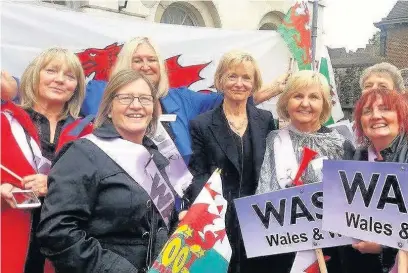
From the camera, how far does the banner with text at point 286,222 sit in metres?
2.70

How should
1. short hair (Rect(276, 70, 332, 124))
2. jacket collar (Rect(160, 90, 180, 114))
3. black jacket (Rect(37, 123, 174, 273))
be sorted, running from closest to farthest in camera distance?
1. black jacket (Rect(37, 123, 174, 273))
2. short hair (Rect(276, 70, 332, 124))
3. jacket collar (Rect(160, 90, 180, 114))

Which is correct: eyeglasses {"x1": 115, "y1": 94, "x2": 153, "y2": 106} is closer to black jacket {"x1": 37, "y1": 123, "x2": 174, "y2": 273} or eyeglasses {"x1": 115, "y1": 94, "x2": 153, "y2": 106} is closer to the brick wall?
black jacket {"x1": 37, "y1": 123, "x2": 174, "y2": 273}

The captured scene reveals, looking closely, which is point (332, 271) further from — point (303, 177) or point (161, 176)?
point (161, 176)

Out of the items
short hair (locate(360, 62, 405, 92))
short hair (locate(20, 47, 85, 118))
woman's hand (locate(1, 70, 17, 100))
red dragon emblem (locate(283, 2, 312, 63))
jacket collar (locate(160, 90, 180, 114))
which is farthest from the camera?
red dragon emblem (locate(283, 2, 312, 63))

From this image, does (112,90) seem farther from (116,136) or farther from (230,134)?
(230,134)

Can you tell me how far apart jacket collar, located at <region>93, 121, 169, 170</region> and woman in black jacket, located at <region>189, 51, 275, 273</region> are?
2.05 feet

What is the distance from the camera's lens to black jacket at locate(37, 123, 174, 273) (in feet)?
6.83

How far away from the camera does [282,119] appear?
341 cm

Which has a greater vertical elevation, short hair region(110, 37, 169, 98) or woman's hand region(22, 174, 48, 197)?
short hair region(110, 37, 169, 98)

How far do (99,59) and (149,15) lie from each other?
494 centimetres

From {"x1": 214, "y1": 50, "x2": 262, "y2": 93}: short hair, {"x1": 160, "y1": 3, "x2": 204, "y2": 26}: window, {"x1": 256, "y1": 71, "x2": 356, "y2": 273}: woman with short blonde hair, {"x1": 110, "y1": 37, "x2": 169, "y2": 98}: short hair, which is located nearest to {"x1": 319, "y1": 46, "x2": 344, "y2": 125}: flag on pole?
{"x1": 214, "y1": 50, "x2": 262, "y2": 93}: short hair

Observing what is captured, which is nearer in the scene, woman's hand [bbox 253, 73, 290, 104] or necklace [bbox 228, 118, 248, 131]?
necklace [bbox 228, 118, 248, 131]

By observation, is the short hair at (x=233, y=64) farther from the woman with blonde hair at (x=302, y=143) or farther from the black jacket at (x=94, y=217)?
the black jacket at (x=94, y=217)

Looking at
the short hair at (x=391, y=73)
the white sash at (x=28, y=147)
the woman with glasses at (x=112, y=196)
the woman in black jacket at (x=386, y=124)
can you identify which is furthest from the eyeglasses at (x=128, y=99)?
the short hair at (x=391, y=73)
